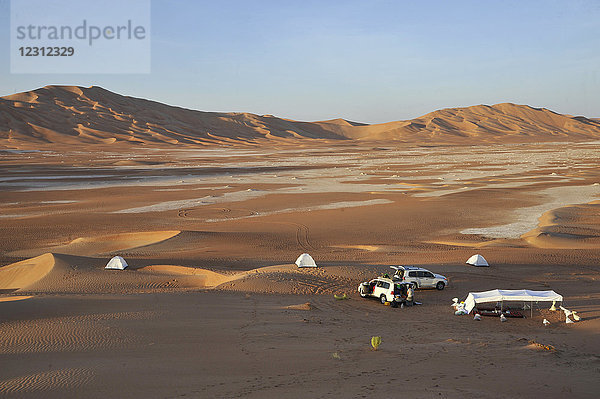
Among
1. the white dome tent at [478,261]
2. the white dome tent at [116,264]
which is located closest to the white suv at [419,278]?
the white dome tent at [478,261]

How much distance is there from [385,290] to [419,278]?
207cm

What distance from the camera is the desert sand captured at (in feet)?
33.4

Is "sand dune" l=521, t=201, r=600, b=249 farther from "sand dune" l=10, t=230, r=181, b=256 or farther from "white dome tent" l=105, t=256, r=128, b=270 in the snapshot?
"white dome tent" l=105, t=256, r=128, b=270

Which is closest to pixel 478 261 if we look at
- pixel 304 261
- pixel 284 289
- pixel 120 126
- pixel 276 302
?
pixel 304 261

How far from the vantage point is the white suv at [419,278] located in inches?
744

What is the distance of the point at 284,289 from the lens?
1867 cm

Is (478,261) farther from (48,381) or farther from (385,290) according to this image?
(48,381)

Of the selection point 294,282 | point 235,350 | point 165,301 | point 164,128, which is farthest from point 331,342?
point 164,128

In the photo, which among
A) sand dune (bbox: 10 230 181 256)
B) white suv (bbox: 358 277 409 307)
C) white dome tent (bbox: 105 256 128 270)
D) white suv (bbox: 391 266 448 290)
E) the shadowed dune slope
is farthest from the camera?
the shadowed dune slope

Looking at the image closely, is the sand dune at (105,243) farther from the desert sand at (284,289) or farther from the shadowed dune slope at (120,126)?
the shadowed dune slope at (120,126)

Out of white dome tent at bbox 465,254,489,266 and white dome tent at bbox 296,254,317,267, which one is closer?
white dome tent at bbox 296,254,317,267

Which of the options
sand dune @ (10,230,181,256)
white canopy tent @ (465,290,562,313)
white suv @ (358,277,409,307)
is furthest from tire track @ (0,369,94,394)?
sand dune @ (10,230,181,256)

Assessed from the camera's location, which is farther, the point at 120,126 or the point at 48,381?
the point at 120,126

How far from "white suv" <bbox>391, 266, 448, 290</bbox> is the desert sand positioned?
32 centimetres
